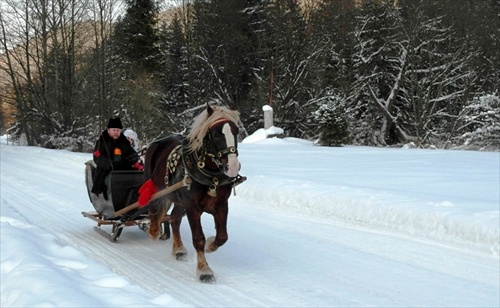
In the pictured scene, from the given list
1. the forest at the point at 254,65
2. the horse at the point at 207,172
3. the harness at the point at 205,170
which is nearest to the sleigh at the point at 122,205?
the horse at the point at 207,172

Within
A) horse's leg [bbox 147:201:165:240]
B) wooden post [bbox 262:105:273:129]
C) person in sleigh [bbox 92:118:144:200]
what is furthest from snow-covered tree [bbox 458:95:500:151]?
horse's leg [bbox 147:201:165:240]

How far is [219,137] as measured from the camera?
16.0 feet

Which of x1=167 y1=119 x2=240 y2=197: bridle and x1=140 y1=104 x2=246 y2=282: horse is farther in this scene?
x1=167 y1=119 x2=240 y2=197: bridle

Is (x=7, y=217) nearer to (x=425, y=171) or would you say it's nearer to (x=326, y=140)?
(x=425, y=171)

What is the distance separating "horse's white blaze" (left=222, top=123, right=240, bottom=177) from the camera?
4.64 meters

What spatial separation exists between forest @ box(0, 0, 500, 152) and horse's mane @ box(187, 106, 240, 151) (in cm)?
1682

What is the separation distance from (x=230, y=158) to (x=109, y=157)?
3.02 m

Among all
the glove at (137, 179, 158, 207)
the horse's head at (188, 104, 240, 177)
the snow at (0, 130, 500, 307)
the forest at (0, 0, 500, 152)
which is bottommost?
the snow at (0, 130, 500, 307)

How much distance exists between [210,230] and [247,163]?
298 inches

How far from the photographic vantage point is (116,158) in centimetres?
727

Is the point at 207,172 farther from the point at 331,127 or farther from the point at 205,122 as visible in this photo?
the point at 331,127

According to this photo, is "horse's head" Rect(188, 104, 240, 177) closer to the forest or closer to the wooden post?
the wooden post

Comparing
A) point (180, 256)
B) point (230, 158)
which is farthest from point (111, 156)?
point (230, 158)

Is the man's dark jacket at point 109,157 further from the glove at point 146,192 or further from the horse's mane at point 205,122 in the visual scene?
the horse's mane at point 205,122
